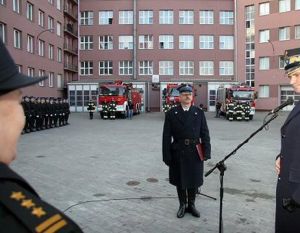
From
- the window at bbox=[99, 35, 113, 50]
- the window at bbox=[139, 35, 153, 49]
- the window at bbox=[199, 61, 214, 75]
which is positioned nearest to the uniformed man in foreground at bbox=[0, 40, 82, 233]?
the window at bbox=[199, 61, 214, 75]

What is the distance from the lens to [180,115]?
6.24 metres

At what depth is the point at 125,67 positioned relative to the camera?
57969mm

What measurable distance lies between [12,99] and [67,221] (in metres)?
0.39

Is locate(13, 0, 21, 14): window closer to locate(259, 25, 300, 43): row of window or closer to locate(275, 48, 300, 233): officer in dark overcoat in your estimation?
locate(259, 25, 300, 43): row of window

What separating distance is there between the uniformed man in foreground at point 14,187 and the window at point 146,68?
56.4m

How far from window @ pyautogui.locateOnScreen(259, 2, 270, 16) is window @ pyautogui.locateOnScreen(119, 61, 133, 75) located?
17663 millimetres

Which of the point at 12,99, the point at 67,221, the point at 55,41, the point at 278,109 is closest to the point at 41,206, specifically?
the point at 67,221

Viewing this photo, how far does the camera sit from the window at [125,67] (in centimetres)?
5788

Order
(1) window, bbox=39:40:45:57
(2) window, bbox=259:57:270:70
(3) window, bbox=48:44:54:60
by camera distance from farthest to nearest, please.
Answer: (2) window, bbox=259:57:270:70 → (3) window, bbox=48:44:54:60 → (1) window, bbox=39:40:45:57

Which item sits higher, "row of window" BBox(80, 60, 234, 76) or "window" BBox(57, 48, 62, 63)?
"window" BBox(57, 48, 62, 63)

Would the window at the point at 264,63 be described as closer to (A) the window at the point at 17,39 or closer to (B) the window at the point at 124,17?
(B) the window at the point at 124,17

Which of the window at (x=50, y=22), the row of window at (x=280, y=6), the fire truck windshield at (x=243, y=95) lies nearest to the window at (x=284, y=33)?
the row of window at (x=280, y=6)

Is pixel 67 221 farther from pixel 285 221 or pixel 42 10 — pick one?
pixel 42 10

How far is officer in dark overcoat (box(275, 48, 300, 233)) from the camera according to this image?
123 inches
